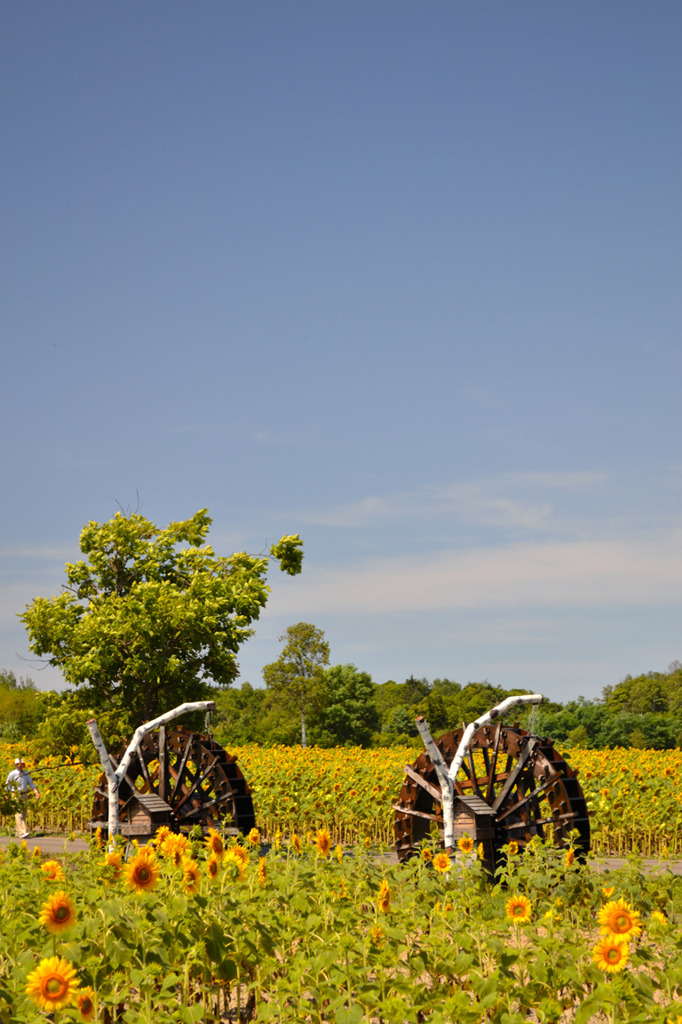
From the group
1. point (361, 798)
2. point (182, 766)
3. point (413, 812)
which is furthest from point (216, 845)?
point (361, 798)

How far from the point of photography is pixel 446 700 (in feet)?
216

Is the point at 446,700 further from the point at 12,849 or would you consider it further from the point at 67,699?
the point at 12,849

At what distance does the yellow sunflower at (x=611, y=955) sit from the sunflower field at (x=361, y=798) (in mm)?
11439

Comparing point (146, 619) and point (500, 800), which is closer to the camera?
point (500, 800)

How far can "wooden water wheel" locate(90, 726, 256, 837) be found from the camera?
45.6 ft

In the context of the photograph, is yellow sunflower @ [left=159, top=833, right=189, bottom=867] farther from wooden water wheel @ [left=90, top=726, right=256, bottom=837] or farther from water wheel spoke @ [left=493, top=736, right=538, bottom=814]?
wooden water wheel @ [left=90, top=726, right=256, bottom=837]

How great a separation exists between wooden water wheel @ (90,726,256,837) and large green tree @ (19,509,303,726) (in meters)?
13.8

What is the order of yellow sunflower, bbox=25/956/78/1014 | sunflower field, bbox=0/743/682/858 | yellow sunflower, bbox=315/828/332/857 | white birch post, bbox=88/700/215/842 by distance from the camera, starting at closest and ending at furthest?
yellow sunflower, bbox=25/956/78/1014 → yellow sunflower, bbox=315/828/332/857 → white birch post, bbox=88/700/215/842 → sunflower field, bbox=0/743/682/858

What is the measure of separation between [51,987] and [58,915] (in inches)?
29.2

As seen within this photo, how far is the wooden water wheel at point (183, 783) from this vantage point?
1391cm

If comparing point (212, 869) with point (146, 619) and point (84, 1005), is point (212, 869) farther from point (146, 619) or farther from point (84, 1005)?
point (146, 619)

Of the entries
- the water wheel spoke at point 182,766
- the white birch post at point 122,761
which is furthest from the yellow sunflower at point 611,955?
the water wheel spoke at point 182,766

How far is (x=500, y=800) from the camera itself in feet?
Result: 37.9

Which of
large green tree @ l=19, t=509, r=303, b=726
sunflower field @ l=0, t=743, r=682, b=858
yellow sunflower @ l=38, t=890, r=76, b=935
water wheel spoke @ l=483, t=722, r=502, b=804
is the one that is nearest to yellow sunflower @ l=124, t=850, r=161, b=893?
yellow sunflower @ l=38, t=890, r=76, b=935
